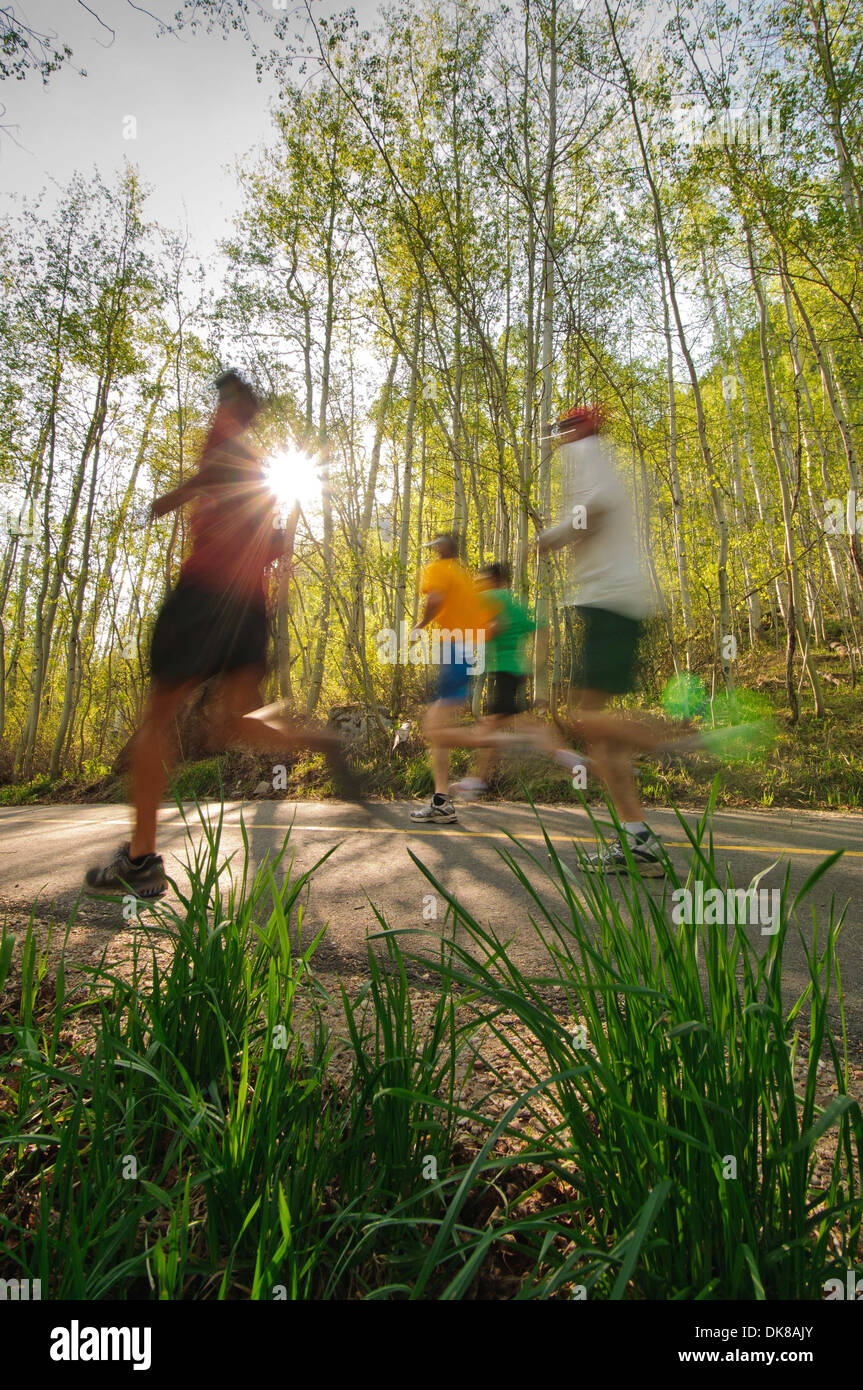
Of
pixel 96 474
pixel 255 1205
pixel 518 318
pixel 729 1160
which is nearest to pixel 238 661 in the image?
pixel 255 1205

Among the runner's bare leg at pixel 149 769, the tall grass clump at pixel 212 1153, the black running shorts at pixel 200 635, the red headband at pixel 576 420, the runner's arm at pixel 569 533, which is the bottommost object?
the tall grass clump at pixel 212 1153

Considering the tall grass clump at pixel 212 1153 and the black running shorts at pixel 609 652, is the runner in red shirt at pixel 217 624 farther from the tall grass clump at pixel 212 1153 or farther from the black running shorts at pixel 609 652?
the black running shorts at pixel 609 652

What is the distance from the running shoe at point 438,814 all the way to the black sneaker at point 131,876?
2.75 m

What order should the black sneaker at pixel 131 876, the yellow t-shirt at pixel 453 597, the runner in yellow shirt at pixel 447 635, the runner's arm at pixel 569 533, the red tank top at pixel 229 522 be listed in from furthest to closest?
the yellow t-shirt at pixel 453 597
the runner in yellow shirt at pixel 447 635
the runner's arm at pixel 569 533
the red tank top at pixel 229 522
the black sneaker at pixel 131 876

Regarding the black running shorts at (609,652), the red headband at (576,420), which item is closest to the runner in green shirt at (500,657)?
the black running shorts at (609,652)

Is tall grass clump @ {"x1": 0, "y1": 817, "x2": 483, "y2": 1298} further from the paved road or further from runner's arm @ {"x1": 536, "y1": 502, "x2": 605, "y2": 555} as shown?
runner's arm @ {"x1": 536, "y1": 502, "x2": 605, "y2": 555}

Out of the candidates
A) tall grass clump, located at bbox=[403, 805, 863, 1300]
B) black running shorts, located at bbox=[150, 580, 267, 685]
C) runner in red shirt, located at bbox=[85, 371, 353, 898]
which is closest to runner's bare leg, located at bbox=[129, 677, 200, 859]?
runner in red shirt, located at bbox=[85, 371, 353, 898]

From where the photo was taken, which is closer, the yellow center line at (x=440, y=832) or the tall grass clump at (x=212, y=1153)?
the tall grass clump at (x=212, y=1153)

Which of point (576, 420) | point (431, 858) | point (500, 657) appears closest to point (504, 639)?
point (500, 657)

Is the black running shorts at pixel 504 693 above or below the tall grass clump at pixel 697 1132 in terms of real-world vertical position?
above

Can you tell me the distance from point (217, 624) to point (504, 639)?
3.03 meters

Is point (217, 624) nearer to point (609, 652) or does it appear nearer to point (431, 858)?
point (431, 858)

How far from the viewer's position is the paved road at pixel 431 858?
98.2 inches

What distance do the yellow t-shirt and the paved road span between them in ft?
5.62
